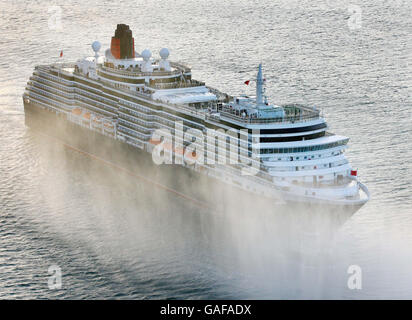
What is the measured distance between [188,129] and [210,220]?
586 inches

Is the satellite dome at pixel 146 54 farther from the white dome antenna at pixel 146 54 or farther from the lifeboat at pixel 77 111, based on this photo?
the lifeboat at pixel 77 111

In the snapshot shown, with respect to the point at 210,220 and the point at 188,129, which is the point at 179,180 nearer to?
the point at 188,129

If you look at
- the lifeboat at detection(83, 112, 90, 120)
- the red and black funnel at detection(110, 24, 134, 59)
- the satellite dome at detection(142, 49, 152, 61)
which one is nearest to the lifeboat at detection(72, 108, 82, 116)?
the lifeboat at detection(83, 112, 90, 120)

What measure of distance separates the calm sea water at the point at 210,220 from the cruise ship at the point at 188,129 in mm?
3948

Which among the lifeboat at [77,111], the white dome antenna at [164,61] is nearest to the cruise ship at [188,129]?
the white dome antenna at [164,61]

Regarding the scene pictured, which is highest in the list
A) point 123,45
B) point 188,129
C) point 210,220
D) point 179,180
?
point 123,45

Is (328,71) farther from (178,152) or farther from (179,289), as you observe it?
(179,289)

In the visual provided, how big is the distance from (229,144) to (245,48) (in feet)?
262

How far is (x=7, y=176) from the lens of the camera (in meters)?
109

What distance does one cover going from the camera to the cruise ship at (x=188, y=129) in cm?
8931

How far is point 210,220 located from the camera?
309ft

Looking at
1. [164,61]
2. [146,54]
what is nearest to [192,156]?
[146,54]

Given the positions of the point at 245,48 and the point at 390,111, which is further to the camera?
the point at 245,48
